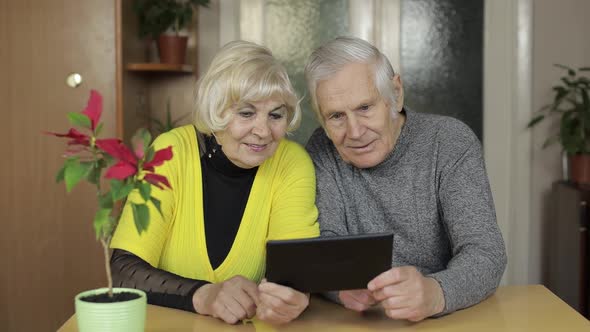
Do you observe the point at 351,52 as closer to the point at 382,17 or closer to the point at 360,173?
the point at 360,173

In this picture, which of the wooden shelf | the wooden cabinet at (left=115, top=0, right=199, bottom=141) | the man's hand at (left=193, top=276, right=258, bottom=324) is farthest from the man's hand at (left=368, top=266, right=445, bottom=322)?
the wooden shelf

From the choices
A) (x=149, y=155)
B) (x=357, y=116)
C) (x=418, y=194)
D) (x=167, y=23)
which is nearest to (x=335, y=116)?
(x=357, y=116)

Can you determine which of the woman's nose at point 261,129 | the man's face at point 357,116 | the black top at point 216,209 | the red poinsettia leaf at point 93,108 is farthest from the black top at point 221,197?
the red poinsettia leaf at point 93,108

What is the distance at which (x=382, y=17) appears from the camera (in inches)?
157

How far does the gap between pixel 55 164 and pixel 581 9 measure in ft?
8.73

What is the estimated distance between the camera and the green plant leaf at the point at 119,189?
1.20 meters

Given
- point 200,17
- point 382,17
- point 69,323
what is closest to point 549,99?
point 382,17

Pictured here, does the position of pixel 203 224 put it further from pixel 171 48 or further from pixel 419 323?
pixel 171 48

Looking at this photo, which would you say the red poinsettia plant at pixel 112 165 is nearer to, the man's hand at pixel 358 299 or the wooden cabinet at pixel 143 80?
the man's hand at pixel 358 299

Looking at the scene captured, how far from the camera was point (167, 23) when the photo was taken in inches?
141

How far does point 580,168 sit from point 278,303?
256cm

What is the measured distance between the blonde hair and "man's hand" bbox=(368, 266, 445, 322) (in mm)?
554

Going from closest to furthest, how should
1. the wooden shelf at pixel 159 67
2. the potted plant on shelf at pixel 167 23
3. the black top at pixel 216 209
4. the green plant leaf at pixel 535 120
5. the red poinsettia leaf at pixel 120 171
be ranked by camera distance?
1. the red poinsettia leaf at pixel 120 171
2. the black top at pixel 216 209
3. the wooden shelf at pixel 159 67
4. the potted plant on shelf at pixel 167 23
5. the green plant leaf at pixel 535 120

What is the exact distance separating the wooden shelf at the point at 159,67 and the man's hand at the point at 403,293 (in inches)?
81.5
